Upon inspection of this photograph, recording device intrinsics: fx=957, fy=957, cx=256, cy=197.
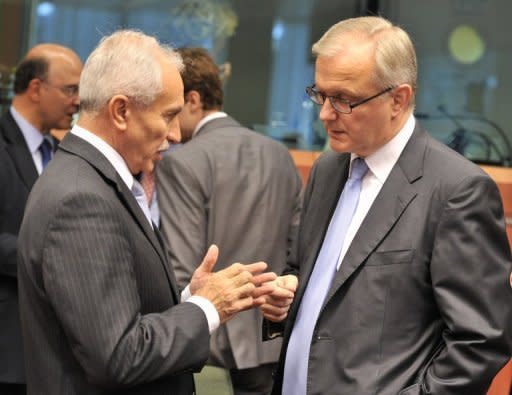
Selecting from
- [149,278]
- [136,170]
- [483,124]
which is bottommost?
[483,124]

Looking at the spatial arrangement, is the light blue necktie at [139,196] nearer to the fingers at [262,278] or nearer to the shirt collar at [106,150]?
the shirt collar at [106,150]

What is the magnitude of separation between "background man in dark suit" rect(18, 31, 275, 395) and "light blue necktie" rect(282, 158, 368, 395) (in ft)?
0.75

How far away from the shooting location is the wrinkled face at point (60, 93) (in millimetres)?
3984

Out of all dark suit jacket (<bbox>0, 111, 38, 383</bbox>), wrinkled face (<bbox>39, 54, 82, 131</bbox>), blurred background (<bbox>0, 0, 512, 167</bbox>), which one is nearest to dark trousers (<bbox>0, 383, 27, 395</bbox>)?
dark suit jacket (<bbox>0, 111, 38, 383</bbox>)

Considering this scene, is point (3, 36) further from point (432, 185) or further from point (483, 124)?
point (432, 185)

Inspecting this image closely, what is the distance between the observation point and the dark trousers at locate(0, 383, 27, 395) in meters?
3.64

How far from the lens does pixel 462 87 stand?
20.4ft

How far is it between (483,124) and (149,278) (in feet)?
14.6

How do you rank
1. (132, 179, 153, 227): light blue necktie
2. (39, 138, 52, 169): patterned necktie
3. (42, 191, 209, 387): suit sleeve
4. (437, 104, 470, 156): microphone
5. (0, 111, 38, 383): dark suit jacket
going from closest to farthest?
(42, 191, 209, 387): suit sleeve < (132, 179, 153, 227): light blue necktie < (0, 111, 38, 383): dark suit jacket < (39, 138, 52, 169): patterned necktie < (437, 104, 470, 156): microphone

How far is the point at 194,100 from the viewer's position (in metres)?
3.80

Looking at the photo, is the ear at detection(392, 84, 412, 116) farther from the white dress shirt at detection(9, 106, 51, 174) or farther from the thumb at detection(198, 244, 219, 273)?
the white dress shirt at detection(9, 106, 51, 174)

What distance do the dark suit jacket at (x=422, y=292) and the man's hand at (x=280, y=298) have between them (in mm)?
207

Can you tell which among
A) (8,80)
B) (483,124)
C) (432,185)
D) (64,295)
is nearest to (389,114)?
(432,185)

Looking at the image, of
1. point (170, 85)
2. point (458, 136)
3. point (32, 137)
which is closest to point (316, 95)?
point (170, 85)
